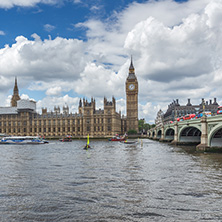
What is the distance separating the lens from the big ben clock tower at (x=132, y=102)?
140625mm

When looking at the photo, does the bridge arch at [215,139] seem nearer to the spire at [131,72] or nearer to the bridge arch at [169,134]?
the bridge arch at [169,134]

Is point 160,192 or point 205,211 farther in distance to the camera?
point 160,192

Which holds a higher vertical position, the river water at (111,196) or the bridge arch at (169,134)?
the bridge arch at (169,134)

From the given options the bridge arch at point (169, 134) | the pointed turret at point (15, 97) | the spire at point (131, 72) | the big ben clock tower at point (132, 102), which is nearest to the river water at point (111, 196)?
the bridge arch at point (169, 134)

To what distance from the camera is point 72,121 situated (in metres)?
132

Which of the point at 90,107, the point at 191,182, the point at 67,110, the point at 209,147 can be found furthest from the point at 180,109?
the point at 191,182

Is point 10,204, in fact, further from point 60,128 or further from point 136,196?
point 60,128

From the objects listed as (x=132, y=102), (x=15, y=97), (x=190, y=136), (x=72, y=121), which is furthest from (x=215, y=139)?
(x=15, y=97)

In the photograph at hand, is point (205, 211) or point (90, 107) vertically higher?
point (90, 107)

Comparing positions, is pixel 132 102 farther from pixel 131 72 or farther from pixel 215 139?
pixel 215 139

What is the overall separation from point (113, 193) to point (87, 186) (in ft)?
7.78

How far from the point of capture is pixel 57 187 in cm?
1684

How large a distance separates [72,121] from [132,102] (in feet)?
108

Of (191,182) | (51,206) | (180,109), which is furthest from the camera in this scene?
(180,109)
